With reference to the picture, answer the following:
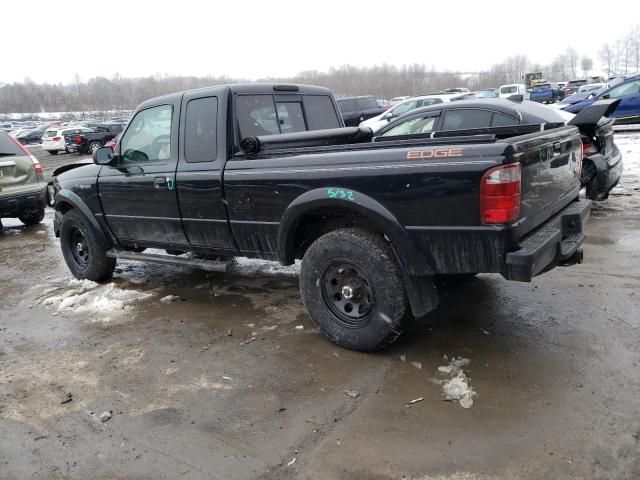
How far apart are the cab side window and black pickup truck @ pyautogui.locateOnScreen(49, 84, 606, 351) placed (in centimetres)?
2

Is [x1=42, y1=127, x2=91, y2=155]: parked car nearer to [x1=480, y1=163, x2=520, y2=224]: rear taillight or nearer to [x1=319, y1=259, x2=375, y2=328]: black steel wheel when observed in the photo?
[x1=319, y1=259, x2=375, y2=328]: black steel wheel

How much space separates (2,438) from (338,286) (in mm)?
2326

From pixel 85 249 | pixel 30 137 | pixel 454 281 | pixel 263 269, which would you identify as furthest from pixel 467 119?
pixel 30 137

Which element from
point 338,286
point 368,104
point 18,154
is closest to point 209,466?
point 338,286

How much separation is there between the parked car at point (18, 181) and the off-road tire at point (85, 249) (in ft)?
11.4

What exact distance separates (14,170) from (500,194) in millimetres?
8701

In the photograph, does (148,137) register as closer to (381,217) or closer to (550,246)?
(381,217)

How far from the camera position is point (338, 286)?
3965mm

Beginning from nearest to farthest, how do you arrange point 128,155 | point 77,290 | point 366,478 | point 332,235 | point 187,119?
1. point 366,478
2. point 332,235
3. point 187,119
4. point 128,155
5. point 77,290

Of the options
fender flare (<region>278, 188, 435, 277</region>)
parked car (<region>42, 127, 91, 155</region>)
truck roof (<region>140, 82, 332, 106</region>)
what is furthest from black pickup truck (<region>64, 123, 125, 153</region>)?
fender flare (<region>278, 188, 435, 277</region>)

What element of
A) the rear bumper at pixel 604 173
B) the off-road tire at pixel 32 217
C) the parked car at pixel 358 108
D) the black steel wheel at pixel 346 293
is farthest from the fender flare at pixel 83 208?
the parked car at pixel 358 108

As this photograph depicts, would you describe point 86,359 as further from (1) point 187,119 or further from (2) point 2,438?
(1) point 187,119

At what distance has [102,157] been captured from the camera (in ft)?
17.3

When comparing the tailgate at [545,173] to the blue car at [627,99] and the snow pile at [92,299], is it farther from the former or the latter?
the blue car at [627,99]
